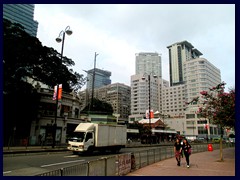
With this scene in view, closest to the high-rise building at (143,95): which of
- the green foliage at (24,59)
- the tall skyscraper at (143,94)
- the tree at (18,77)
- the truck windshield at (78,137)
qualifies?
the tall skyscraper at (143,94)

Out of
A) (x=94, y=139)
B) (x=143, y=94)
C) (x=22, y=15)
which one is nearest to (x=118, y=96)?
(x=143, y=94)

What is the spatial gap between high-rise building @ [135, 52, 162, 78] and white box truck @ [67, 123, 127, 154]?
173 metres

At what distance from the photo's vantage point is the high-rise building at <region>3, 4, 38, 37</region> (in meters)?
118

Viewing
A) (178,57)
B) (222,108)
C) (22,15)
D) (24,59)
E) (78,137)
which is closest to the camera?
(222,108)

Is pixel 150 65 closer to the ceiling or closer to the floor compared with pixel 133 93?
closer to the ceiling

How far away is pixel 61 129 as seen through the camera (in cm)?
3525

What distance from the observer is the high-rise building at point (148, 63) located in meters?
194

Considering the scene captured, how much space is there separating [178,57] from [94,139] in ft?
562

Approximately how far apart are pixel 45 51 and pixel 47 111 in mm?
9340

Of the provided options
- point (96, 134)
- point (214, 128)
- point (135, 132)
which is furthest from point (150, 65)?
point (96, 134)

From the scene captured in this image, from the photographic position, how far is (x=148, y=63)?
194875mm

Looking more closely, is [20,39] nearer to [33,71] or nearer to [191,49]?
[33,71]

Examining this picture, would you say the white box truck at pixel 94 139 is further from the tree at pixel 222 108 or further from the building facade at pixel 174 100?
the building facade at pixel 174 100

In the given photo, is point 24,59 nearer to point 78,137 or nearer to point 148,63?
point 78,137
